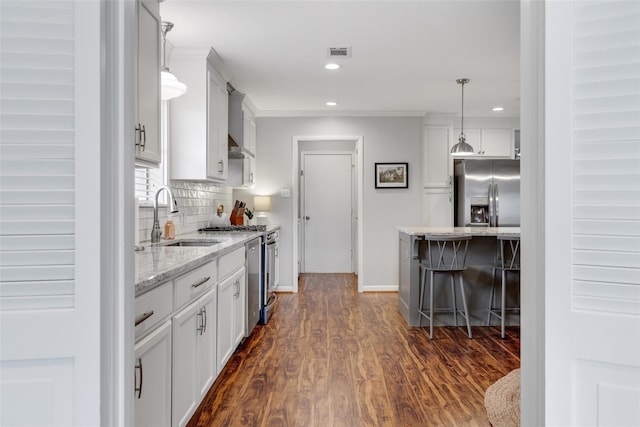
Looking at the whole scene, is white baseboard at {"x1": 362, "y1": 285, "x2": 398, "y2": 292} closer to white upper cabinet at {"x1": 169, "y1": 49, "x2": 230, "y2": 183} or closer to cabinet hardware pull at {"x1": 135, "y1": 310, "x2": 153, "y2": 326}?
white upper cabinet at {"x1": 169, "y1": 49, "x2": 230, "y2": 183}

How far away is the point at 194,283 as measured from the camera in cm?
212

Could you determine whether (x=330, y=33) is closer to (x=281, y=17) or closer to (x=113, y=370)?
(x=281, y=17)

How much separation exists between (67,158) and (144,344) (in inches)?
35.0

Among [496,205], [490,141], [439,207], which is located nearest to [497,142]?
[490,141]

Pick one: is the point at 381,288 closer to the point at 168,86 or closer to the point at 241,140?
the point at 241,140

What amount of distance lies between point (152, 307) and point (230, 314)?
4.60 ft

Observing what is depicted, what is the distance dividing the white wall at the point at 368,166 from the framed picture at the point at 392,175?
69mm

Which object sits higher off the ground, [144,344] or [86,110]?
[86,110]

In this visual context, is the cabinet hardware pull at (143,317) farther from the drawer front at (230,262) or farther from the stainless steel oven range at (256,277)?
the stainless steel oven range at (256,277)

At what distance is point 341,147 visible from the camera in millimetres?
7410
